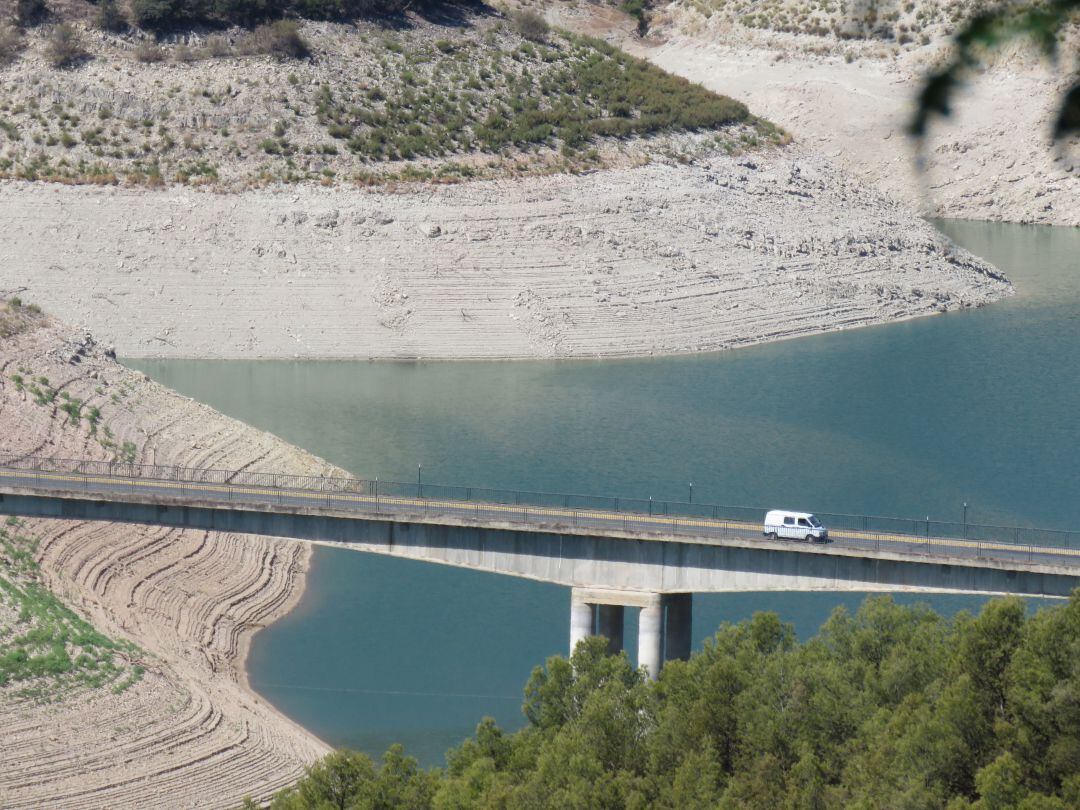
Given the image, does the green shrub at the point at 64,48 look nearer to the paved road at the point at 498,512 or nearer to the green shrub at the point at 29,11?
the green shrub at the point at 29,11

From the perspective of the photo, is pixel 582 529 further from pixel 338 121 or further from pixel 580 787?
pixel 338 121

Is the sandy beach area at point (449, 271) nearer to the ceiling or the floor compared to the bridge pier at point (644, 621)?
nearer to the ceiling

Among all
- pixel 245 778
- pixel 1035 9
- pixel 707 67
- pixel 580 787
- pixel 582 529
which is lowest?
pixel 245 778

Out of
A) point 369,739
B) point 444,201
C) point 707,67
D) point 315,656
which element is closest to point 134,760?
point 369,739

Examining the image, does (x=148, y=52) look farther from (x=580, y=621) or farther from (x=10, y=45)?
(x=580, y=621)

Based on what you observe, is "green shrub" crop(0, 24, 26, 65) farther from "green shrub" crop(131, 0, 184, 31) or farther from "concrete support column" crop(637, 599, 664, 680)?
"concrete support column" crop(637, 599, 664, 680)

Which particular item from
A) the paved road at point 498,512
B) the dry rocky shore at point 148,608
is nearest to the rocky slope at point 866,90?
the dry rocky shore at point 148,608
